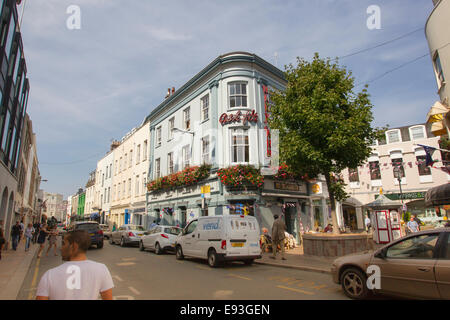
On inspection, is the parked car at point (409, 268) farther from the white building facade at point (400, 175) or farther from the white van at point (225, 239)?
the white building facade at point (400, 175)

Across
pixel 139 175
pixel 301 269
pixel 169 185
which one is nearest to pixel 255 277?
pixel 301 269

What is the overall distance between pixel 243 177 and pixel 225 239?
677 centimetres

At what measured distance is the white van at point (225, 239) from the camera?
10.7 m

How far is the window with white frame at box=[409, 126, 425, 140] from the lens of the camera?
32.2 meters

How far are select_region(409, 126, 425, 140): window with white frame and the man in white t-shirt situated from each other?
3803 cm

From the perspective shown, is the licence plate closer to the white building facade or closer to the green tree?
the green tree

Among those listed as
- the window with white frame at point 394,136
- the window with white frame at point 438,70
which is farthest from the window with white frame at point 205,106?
the window with white frame at point 394,136

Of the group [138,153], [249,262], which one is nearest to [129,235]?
[249,262]

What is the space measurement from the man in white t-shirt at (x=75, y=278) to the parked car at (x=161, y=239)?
515 inches

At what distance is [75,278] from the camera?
2492 mm

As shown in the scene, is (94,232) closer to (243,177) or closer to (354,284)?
(243,177)

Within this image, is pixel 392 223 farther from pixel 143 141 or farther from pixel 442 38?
pixel 143 141

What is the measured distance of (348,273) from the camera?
6227 mm

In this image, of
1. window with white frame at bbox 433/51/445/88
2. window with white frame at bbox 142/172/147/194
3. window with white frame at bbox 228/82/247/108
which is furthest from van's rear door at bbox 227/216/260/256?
window with white frame at bbox 142/172/147/194
